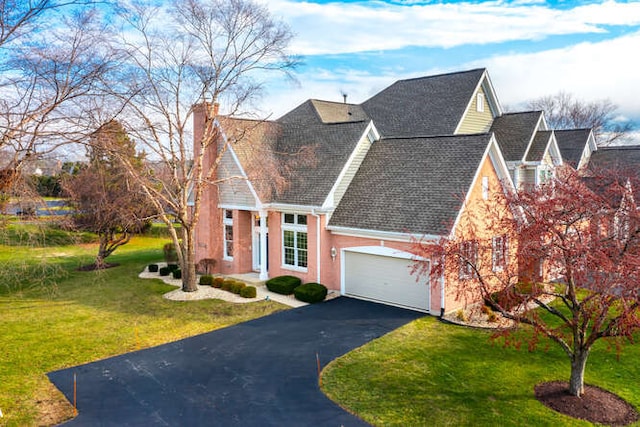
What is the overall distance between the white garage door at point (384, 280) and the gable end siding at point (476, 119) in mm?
11422

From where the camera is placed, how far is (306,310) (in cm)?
1817

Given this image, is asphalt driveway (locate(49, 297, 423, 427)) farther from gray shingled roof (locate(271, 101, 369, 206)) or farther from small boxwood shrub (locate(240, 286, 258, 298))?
gray shingled roof (locate(271, 101, 369, 206))

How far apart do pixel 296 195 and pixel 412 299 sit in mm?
7281

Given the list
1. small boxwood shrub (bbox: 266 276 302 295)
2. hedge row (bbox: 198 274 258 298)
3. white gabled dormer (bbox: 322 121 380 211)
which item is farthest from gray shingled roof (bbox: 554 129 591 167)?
hedge row (bbox: 198 274 258 298)

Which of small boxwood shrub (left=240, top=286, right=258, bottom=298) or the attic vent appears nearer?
small boxwood shrub (left=240, top=286, right=258, bottom=298)

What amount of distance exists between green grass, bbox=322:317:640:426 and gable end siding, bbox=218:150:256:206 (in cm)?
1123

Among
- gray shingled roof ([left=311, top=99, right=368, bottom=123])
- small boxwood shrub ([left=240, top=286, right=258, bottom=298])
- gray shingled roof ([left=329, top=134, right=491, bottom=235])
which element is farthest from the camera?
gray shingled roof ([left=311, top=99, right=368, bottom=123])

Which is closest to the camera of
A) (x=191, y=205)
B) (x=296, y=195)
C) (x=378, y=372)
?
(x=378, y=372)

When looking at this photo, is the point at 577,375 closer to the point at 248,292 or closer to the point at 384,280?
the point at 384,280

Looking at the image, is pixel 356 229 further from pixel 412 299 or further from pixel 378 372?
pixel 378 372

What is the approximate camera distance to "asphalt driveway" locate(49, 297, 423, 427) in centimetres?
1007

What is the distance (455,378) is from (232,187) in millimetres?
15798

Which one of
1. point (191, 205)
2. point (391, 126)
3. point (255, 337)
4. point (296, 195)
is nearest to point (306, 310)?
point (255, 337)

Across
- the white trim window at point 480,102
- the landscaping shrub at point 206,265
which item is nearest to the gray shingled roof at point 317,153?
the landscaping shrub at point 206,265
